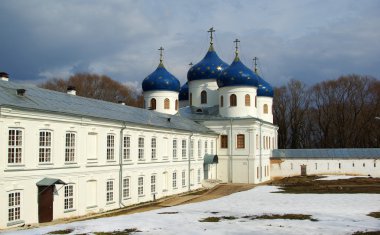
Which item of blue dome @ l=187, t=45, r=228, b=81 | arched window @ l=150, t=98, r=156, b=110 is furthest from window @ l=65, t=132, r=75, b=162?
blue dome @ l=187, t=45, r=228, b=81

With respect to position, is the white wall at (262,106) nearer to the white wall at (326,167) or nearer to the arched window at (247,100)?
the white wall at (326,167)

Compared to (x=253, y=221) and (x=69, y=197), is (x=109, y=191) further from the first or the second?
(x=253, y=221)

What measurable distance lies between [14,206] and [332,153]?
3764cm

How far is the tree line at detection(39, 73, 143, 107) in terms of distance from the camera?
66.5m

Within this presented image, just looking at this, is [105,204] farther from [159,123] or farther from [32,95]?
[159,123]

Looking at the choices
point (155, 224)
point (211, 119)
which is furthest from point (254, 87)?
point (155, 224)

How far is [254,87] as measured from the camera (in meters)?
46.2

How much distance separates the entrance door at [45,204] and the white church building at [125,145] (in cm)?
5

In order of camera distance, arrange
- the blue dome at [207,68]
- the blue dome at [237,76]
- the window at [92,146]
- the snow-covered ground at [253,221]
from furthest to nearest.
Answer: the blue dome at [207,68]
the blue dome at [237,76]
the window at [92,146]
the snow-covered ground at [253,221]

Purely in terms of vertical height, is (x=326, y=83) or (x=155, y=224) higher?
(x=326, y=83)

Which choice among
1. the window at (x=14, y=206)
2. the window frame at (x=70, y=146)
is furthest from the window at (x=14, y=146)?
the window frame at (x=70, y=146)

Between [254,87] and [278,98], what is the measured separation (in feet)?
103

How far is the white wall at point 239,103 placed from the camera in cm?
4550

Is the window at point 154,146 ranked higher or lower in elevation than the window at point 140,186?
higher
